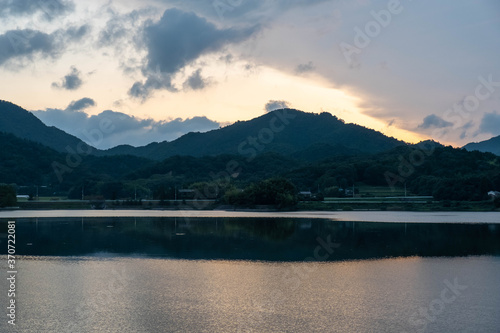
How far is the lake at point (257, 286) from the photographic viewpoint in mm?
17047

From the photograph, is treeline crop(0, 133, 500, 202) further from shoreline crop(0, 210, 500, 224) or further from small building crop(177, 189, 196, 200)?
shoreline crop(0, 210, 500, 224)

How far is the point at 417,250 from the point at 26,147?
19385cm

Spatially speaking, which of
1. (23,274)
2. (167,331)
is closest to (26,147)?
(23,274)

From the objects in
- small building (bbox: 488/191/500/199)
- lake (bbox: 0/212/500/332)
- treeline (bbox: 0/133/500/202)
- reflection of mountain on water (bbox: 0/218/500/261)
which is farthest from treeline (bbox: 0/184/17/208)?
small building (bbox: 488/191/500/199)

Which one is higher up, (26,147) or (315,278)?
(26,147)

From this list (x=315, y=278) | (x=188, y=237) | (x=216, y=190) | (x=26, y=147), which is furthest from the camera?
(x=26, y=147)

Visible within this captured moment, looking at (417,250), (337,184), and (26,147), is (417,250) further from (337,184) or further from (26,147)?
(26,147)

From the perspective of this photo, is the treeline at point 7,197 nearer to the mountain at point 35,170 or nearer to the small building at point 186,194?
the small building at point 186,194

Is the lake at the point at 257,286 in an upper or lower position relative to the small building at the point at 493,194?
lower

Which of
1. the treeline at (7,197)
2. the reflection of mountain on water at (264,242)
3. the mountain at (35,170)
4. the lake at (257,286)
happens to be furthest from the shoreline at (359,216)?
Answer: the mountain at (35,170)

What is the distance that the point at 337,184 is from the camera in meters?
157

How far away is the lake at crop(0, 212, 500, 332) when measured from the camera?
17.0m

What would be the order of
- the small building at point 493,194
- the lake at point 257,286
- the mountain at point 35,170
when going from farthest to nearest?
the mountain at point 35,170
the small building at point 493,194
the lake at point 257,286

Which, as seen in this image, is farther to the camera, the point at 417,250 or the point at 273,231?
the point at 273,231
